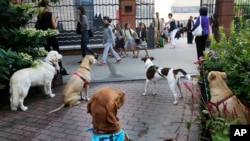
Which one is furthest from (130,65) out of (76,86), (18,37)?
(18,37)

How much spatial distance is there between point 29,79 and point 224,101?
4.40 meters

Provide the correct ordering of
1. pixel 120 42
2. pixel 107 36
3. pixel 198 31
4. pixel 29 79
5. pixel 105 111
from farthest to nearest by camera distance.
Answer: pixel 120 42 → pixel 107 36 → pixel 198 31 → pixel 29 79 → pixel 105 111

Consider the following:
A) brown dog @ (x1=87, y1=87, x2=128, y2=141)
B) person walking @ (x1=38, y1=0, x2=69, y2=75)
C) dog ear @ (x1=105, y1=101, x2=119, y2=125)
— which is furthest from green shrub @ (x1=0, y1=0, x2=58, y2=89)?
dog ear @ (x1=105, y1=101, x2=119, y2=125)

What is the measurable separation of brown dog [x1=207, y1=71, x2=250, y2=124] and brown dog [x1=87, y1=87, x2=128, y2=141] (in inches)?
48.5

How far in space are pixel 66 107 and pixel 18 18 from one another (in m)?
2.70

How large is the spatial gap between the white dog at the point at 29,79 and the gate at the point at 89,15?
650cm

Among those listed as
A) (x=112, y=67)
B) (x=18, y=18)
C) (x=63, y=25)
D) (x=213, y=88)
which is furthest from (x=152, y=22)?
(x=213, y=88)

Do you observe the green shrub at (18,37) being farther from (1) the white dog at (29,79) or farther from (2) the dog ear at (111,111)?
(2) the dog ear at (111,111)

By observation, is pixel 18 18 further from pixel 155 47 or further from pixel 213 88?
pixel 155 47

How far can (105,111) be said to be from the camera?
9.97ft

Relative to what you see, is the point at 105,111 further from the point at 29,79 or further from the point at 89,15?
the point at 89,15

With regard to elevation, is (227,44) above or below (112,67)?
above

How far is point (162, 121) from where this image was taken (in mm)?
5539

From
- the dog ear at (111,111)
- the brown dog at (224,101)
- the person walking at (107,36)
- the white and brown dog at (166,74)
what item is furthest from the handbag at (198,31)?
the dog ear at (111,111)
